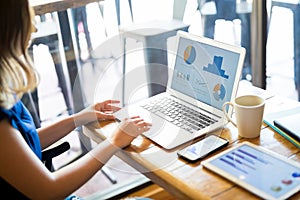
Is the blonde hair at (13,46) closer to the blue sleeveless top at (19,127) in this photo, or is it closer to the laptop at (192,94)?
the blue sleeveless top at (19,127)

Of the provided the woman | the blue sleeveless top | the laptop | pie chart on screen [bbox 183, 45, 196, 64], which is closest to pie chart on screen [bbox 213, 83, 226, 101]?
the laptop

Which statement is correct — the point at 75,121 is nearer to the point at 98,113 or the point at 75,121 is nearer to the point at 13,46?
Result: the point at 98,113

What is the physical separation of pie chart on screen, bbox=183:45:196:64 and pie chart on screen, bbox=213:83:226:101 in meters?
0.14

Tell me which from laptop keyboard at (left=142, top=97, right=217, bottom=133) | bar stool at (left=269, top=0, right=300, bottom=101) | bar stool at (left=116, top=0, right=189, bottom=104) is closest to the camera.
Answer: laptop keyboard at (left=142, top=97, right=217, bottom=133)

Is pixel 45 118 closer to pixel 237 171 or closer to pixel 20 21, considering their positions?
pixel 20 21

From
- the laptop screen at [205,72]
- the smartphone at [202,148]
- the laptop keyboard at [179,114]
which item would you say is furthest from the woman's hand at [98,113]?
the smartphone at [202,148]

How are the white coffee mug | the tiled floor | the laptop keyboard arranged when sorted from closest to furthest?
the white coffee mug → the laptop keyboard → the tiled floor

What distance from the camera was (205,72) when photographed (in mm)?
1338

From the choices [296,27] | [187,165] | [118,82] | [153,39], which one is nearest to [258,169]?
[187,165]

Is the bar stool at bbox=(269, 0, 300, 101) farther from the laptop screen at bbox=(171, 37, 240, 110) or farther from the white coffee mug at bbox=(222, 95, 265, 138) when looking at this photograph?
the white coffee mug at bbox=(222, 95, 265, 138)

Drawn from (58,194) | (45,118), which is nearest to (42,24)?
(45,118)

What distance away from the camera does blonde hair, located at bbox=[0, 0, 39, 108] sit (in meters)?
1.00

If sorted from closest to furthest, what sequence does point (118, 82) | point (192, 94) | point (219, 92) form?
point (219, 92) → point (192, 94) → point (118, 82)

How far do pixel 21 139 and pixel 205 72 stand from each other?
0.61 meters
